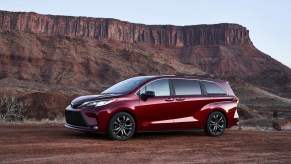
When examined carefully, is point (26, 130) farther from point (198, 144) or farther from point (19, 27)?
point (19, 27)

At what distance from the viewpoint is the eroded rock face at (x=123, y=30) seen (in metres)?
136

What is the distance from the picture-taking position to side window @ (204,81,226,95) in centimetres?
1205

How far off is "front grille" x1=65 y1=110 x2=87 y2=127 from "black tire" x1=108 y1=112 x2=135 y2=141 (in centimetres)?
61

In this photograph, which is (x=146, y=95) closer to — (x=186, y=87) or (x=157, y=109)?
(x=157, y=109)

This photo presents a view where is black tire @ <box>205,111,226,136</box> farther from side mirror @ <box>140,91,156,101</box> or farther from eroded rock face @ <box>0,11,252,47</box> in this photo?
eroded rock face @ <box>0,11,252,47</box>

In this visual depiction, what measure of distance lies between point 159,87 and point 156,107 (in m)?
0.52

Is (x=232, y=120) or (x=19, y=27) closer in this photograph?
(x=232, y=120)

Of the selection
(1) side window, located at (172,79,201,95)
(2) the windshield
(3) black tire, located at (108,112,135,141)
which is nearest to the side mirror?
(2) the windshield

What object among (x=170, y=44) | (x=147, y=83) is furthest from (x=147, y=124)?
(x=170, y=44)

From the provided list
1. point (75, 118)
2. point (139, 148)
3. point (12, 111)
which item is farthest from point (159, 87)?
point (12, 111)

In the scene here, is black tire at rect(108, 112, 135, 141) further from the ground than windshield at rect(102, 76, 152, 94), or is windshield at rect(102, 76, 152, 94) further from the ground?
windshield at rect(102, 76, 152, 94)

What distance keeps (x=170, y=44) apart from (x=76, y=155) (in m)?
154

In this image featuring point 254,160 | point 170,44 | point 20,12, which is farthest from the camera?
point 170,44

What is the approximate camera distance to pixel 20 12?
134500 millimetres
